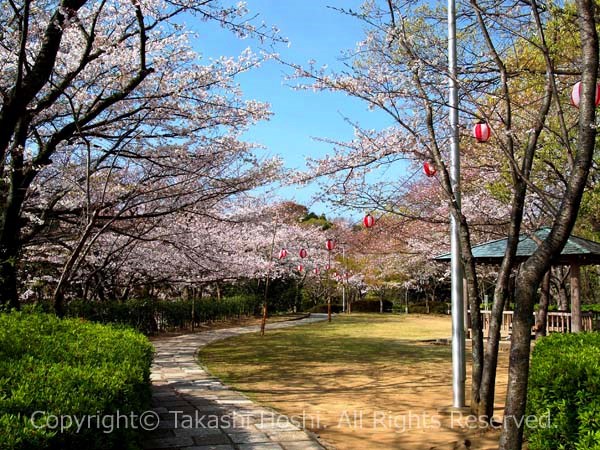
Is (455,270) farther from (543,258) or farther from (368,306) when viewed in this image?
(368,306)

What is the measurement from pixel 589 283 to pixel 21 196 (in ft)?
71.2

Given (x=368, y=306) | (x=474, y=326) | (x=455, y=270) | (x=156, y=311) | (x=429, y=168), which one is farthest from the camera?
(x=368, y=306)

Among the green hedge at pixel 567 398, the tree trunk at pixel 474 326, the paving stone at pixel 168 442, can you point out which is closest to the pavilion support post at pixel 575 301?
the tree trunk at pixel 474 326

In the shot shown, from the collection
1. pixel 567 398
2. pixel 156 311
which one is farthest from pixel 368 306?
pixel 567 398

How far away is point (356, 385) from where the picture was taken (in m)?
6.74

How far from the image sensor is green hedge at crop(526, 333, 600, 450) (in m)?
3.03

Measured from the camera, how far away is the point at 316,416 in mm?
4973

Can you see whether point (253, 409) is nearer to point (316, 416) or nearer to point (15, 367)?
point (316, 416)

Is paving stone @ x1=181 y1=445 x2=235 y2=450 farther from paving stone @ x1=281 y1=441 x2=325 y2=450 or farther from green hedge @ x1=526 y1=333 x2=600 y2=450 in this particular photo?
green hedge @ x1=526 y1=333 x2=600 y2=450

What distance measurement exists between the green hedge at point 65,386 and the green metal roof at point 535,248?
7746 mm

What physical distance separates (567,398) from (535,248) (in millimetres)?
7515

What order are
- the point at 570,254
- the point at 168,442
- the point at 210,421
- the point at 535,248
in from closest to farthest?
the point at 168,442 → the point at 210,421 → the point at 570,254 → the point at 535,248

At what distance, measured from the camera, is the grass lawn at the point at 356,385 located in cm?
439

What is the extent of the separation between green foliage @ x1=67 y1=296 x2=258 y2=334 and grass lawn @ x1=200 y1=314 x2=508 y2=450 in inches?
104
